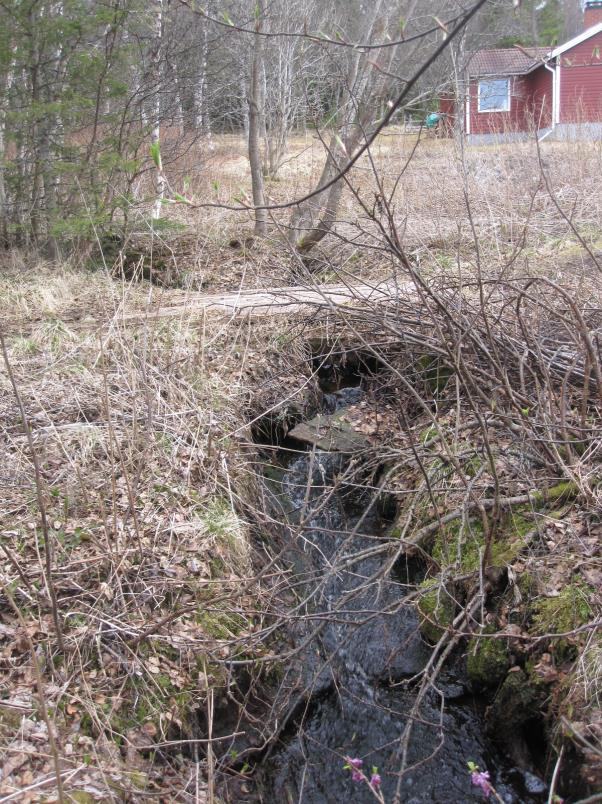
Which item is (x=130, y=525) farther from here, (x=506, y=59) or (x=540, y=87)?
(x=540, y=87)

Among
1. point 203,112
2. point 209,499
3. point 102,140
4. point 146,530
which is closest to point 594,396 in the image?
point 209,499

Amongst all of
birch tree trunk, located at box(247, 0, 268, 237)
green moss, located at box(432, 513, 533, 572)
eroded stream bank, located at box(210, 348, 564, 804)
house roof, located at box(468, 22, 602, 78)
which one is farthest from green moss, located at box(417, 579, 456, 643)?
house roof, located at box(468, 22, 602, 78)

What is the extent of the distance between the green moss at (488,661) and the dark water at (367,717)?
0.56ft

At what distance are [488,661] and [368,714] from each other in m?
0.74

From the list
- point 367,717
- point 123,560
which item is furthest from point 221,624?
point 367,717

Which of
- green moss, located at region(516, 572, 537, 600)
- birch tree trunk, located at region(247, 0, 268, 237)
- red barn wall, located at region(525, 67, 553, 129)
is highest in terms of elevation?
red barn wall, located at region(525, 67, 553, 129)

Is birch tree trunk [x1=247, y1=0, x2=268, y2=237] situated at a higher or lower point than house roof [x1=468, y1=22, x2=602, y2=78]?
lower

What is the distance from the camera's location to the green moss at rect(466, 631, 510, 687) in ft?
11.5

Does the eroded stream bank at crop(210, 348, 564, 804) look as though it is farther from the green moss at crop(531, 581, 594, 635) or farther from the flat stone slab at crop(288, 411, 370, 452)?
the flat stone slab at crop(288, 411, 370, 452)

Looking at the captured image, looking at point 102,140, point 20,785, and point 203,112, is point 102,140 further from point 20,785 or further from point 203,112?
point 20,785

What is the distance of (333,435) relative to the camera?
19.4 ft

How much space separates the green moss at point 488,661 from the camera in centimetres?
351

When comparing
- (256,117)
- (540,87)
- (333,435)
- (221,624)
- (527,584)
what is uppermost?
(540,87)

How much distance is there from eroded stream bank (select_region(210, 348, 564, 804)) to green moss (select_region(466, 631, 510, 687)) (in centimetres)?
14
